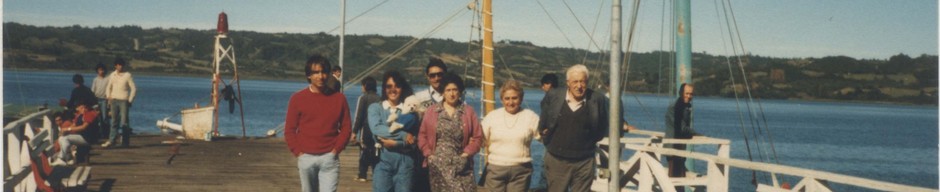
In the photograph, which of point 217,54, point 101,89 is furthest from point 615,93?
point 217,54

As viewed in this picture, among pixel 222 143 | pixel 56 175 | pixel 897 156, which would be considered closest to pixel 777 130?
pixel 897 156

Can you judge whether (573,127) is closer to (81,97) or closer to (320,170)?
(320,170)

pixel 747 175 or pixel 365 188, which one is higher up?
pixel 365 188

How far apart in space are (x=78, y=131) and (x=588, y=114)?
7.38 meters

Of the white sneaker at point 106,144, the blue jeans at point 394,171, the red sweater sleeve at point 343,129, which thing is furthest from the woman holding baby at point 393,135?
the white sneaker at point 106,144

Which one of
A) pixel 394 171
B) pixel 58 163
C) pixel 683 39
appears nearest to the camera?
pixel 394 171

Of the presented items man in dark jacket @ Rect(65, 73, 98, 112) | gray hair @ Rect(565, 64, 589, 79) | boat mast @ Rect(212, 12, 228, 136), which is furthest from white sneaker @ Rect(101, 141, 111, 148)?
gray hair @ Rect(565, 64, 589, 79)

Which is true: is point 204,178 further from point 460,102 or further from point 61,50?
point 61,50

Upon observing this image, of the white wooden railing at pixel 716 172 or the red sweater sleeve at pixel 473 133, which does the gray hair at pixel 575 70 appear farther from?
the white wooden railing at pixel 716 172

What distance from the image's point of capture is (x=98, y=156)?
1477cm

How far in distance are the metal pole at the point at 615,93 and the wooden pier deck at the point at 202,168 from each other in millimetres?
6337

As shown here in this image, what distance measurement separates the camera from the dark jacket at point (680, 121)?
11797 mm

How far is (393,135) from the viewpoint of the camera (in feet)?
24.8

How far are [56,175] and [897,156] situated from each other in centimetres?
6867
